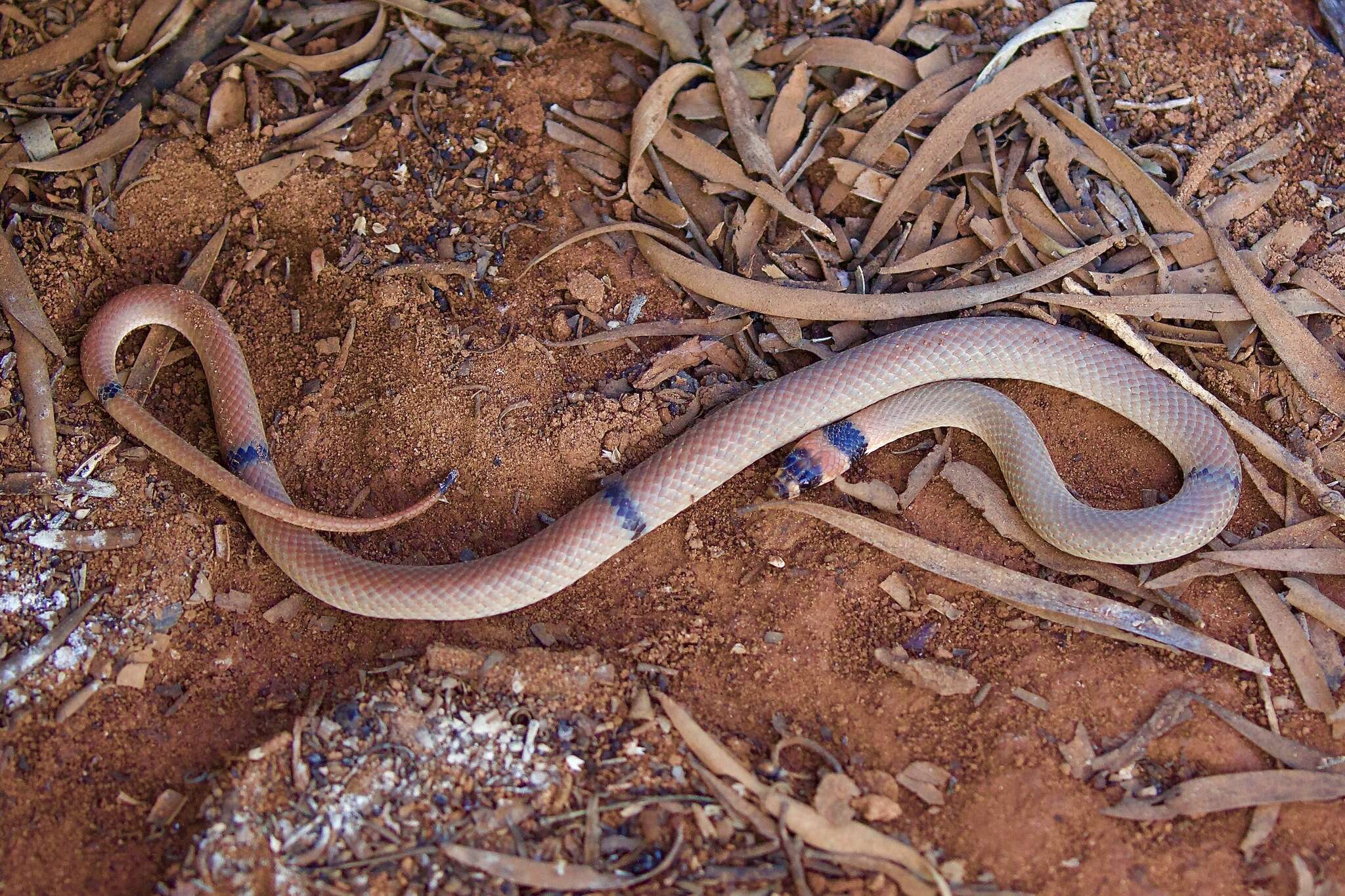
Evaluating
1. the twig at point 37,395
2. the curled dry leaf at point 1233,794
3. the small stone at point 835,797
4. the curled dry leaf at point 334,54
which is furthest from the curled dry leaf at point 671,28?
the curled dry leaf at point 1233,794

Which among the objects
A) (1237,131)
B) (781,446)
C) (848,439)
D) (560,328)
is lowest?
(781,446)

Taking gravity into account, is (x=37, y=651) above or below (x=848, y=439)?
below

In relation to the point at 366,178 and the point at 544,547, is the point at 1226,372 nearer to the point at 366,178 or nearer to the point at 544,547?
the point at 544,547

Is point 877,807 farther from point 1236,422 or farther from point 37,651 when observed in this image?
point 37,651

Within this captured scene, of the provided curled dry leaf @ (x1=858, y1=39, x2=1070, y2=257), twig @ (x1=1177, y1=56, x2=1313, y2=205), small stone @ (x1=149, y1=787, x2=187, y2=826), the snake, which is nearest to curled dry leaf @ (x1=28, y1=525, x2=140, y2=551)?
the snake

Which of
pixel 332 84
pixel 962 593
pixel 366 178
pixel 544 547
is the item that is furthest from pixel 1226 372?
pixel 332 84

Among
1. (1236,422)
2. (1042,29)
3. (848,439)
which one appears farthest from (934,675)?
(1042,29)
